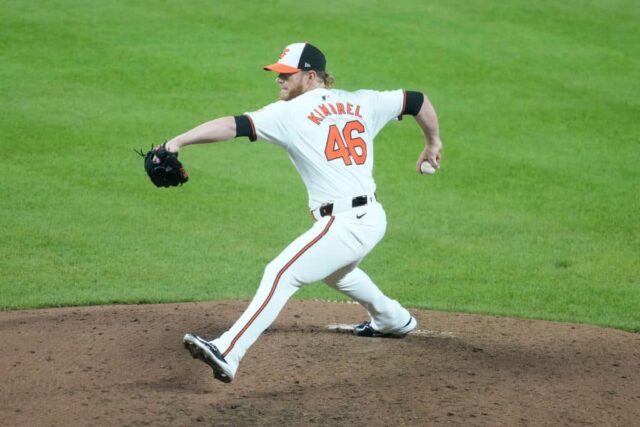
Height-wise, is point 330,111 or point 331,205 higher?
point 330,111

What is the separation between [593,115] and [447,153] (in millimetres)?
2015

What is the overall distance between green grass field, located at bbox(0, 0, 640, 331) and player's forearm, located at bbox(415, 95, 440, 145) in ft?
5.09

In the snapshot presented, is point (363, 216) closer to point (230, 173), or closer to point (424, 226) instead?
point (424, 226)

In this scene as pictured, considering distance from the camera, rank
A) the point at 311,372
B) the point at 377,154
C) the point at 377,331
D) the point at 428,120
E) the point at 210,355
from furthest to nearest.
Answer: the point at 377,154, the point at 377,331, the point at 428,120, the point at 311,372, the point at 210,355

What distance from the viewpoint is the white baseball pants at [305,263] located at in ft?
18.8

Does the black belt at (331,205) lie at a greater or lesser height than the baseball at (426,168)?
lesser

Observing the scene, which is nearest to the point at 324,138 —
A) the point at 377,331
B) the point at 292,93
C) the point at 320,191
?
the point at 320,191

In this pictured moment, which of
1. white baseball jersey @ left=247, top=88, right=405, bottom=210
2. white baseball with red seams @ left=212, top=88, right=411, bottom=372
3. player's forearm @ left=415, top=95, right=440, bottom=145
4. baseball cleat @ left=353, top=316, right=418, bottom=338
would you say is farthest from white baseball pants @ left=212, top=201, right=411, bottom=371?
baseball cleat @ left=353, top=316, right=418, bottom=338

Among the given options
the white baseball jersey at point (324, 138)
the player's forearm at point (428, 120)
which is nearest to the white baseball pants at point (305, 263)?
the white baseball jersey at point (324, 138)

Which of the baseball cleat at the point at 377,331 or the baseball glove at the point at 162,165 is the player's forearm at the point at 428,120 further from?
the baseball glove at the point at 162,165

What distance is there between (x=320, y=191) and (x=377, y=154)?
196 inches

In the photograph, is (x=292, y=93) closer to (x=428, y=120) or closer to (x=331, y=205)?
(x=331, y=205)

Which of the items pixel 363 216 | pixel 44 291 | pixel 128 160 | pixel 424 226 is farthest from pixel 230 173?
pixel 363 216

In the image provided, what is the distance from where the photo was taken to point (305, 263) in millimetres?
5836
